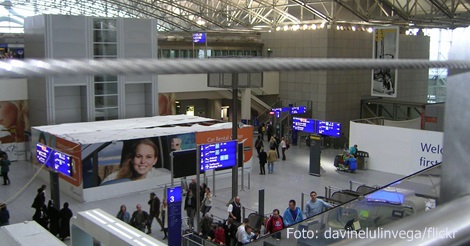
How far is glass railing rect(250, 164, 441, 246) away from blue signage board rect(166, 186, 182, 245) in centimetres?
389

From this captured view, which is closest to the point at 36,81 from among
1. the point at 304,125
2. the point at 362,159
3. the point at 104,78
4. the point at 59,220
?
the point at 104,78

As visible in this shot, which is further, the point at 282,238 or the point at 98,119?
the point at 98,119

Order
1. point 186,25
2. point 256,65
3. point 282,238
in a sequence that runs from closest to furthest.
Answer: point 256,65 < point 282,238 < point 186,25

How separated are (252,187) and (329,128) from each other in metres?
6.76

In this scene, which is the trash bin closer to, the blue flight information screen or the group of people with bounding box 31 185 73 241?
the blue flight information screen

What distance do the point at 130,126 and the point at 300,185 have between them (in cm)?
662

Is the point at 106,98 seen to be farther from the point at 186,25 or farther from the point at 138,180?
the point at 186,25

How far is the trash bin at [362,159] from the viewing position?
1943 centimetres

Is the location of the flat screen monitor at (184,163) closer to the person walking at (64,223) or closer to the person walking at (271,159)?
the person walking at (64,223)

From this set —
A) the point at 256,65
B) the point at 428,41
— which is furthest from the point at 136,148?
the point at 428,41

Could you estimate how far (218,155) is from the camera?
1313 centimetres

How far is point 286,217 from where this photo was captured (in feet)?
34.9

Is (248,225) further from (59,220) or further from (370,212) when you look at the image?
(370,212)

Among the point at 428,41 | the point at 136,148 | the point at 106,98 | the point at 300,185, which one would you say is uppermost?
the point at 428,41
